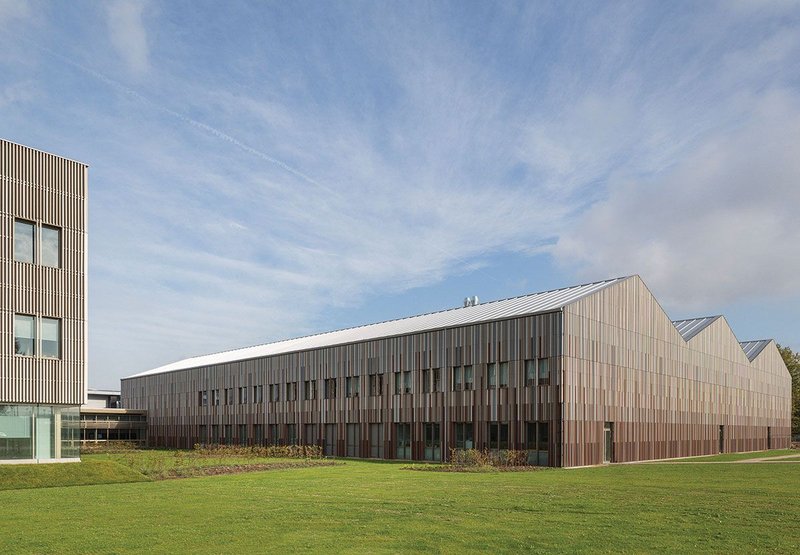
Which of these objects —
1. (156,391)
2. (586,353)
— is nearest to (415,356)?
(586,353)

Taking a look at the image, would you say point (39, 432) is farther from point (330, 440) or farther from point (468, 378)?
point (330, 440)

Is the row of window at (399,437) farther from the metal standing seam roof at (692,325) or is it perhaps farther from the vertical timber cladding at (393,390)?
the metal standing seam roof at (692,325)

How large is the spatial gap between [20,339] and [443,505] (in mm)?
22947

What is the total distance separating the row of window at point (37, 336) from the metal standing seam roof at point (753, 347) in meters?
71.3

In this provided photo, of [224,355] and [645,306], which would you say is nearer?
[645,306]

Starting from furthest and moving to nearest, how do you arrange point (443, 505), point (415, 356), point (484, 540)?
point (415, 356) < point (443, 505) < point (484, 540)

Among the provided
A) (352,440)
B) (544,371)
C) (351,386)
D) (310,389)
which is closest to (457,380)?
(544,371)

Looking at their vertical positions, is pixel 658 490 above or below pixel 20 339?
below

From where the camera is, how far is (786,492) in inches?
980

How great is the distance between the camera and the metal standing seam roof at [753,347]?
83812mm

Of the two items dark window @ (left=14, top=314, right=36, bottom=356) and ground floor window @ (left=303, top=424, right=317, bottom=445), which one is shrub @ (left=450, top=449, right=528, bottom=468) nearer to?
ground floor window @ (left=303, top=424, right=317, bottom=445)

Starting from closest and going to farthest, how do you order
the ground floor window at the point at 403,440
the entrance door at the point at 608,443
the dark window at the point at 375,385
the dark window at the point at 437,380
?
the entrance door at the point at 608,443
the dark window at the point at 437,380
the ground floor window at the point at 403,440
the dark window at the point at 375,385

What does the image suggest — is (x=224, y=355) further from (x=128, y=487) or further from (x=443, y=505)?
(x=443, y=505)

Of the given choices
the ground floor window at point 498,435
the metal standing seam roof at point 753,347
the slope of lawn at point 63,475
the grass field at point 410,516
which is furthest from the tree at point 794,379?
the slope of lawn at point 63,475
